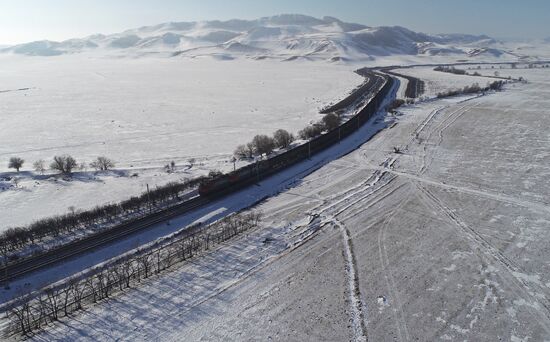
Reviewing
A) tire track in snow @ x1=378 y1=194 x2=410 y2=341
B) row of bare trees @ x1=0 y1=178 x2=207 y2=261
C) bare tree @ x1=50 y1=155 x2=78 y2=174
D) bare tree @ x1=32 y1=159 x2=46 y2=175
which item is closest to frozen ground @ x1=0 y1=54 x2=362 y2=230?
bare tree @ x1=32 y1=159 x2=46 y2=175

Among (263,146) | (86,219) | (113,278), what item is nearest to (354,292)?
(113,278)

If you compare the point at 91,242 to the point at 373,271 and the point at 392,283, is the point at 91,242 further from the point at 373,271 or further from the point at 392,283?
the point at 392,283

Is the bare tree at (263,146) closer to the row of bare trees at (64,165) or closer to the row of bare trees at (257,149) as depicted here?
the row of bare trees at (257,149)

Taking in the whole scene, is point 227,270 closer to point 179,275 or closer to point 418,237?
point 179,275

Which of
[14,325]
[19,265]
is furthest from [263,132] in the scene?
[14,325]

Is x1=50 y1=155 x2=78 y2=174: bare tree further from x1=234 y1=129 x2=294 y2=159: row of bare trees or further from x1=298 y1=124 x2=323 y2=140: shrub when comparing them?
x1=298 y1=124 x2=323 y2=140: shrub
